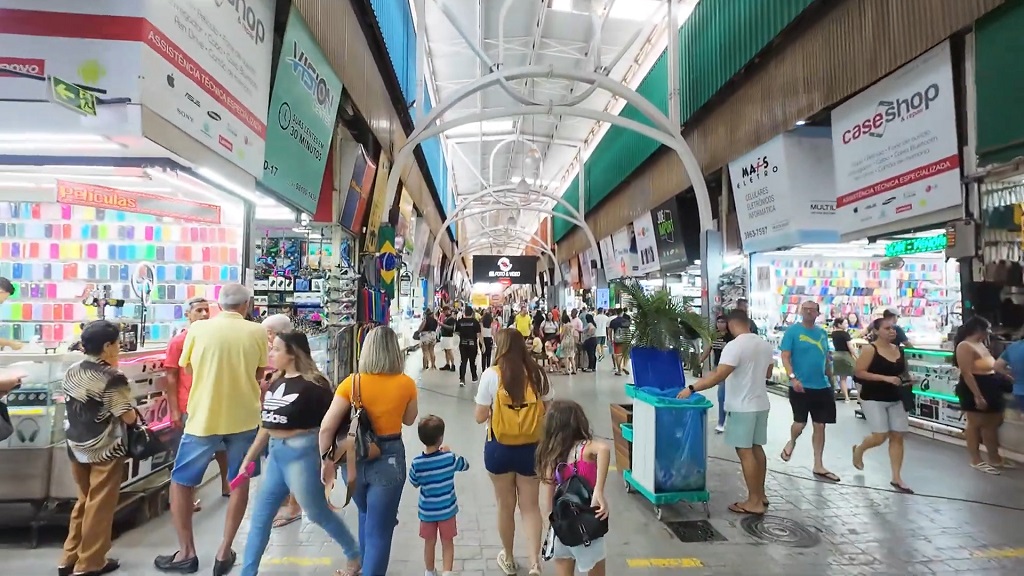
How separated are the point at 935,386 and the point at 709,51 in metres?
6.65

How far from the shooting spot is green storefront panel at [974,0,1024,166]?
15.4 ft

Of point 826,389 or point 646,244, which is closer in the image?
point 826,389

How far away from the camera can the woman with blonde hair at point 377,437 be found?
2646mm

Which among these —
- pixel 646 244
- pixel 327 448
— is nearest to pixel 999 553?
pixel 327 448

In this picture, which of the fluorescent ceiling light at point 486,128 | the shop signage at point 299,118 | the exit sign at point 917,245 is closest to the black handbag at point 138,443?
the shop signage at point 299,118

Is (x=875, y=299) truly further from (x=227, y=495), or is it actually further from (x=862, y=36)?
(x=227, y=495)

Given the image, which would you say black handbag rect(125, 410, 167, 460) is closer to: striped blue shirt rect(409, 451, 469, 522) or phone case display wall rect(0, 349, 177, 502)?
phone case display wall rect(0, 349, 177, 502)

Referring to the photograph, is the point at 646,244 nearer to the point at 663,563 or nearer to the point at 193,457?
the point at 663,563

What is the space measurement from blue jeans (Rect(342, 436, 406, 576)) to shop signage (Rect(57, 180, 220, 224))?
4637 millimetres

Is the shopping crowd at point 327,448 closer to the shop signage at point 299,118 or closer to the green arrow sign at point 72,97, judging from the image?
the green arrow sign at point 72,97

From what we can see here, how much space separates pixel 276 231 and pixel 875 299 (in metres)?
10.3

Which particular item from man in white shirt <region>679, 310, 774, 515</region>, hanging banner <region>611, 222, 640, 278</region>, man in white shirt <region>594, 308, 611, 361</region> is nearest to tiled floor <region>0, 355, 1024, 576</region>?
man in white shirt <region>679, 310, 774, 515</region>

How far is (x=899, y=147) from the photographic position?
19.9 ft

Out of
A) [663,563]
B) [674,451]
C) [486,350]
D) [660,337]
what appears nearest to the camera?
[663,563]
